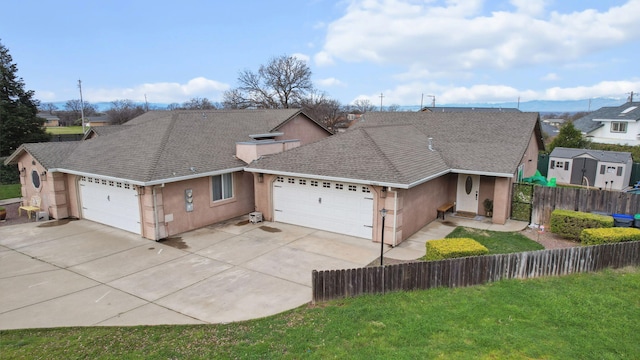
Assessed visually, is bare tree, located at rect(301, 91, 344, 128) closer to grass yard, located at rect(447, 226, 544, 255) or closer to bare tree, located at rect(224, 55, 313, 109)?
A: bare tree, located at rect(224, 55, 313, 109)

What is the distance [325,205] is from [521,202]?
873 centimetres

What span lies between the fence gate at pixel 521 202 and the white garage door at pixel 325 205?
7.23 m

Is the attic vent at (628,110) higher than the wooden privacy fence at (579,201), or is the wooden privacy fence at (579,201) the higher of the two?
the attic vent at (628,110)

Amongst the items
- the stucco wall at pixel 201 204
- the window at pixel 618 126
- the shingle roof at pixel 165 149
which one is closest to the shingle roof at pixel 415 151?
the stucco wall at pixel 201 204

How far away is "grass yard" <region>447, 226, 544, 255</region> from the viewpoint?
13.1 metres

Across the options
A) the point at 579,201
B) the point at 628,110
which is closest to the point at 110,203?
the point at 579,201

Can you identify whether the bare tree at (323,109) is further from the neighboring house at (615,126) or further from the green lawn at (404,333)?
the green lawn at (404,333)

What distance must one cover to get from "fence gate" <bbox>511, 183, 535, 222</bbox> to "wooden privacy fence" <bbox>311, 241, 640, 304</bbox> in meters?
5.73

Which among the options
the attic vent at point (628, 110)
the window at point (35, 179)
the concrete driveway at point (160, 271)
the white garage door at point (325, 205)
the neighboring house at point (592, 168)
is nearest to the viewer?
the concrete driveway at point (160, 271)

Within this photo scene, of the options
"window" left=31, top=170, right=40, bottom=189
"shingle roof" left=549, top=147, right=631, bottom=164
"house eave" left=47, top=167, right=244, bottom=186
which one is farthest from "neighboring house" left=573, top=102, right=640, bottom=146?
"window" left=31, top=170, right=40, bottom=189

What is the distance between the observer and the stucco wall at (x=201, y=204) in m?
14.6

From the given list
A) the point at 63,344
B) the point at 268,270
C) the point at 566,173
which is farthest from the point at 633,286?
the point at 566,173

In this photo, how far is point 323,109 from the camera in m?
54.2

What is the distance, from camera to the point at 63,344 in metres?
7.55
